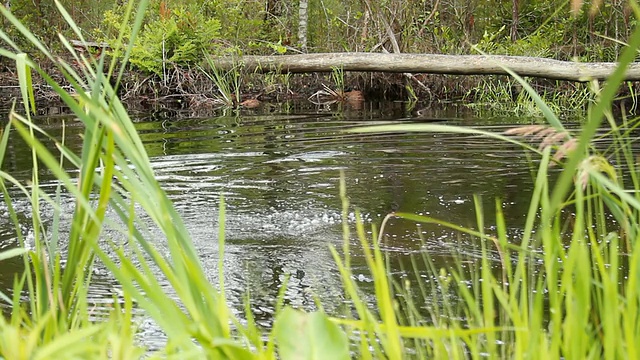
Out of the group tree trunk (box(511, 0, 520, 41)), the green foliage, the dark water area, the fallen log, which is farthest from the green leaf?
tree trunk (box(511, 0, 520, 41))

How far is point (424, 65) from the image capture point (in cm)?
1198

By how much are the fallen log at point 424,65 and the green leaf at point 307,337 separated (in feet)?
27.2

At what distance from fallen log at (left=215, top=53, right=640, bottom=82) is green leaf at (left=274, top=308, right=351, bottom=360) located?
27.2ft

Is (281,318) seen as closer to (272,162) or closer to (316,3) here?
(272,162)

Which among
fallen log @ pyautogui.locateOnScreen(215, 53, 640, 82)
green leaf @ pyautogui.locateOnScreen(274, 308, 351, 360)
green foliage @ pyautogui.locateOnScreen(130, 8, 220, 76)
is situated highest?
green foliage @ pyautogui.locateOnScreen(130, 8, 220, 76)

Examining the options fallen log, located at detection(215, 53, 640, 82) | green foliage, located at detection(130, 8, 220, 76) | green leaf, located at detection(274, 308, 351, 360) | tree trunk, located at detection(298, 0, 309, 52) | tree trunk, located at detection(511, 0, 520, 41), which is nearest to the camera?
green leaf, located at detection(274, 308, 351, 360)

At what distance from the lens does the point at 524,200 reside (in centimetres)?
524

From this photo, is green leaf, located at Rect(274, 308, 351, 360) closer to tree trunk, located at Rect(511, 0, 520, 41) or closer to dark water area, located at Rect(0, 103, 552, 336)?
dark water area, located at Rect(0, 103, 552, 336)

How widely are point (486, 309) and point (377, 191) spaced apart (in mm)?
4092

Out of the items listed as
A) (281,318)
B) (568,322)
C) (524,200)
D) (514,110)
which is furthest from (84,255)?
(514,110)

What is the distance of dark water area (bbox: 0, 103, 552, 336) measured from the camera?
3885 millimetres

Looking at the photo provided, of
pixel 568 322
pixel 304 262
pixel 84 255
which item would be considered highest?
pixel 84 255

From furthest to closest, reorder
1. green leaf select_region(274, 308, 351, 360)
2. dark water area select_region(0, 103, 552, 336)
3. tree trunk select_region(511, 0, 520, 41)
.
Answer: tree trunk select_region(511, 0, 520, 41)
dark water area select_region(0, 103, 552, 336)
green leaf select_region(274, 308, 351, 360)

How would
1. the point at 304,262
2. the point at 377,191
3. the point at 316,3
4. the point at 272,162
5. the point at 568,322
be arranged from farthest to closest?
Result: the point at 316,3
the point at 272,162
the point at 377,191
the point at 304,262
the point at 568,322
